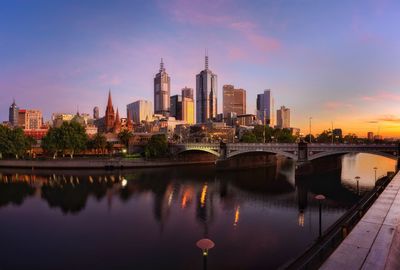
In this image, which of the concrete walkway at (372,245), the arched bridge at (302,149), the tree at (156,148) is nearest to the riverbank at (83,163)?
the tree at (156,148)

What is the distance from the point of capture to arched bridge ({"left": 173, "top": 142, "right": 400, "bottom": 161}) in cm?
6938

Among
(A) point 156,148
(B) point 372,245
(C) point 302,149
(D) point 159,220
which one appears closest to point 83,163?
(A) point 156,148

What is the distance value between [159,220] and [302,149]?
51671mm

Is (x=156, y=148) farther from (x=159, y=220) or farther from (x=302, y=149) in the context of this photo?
(x=159, y=220)

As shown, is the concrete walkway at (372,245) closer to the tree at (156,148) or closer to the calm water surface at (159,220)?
the calm water surface at (159,220)

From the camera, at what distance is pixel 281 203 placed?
51094mm

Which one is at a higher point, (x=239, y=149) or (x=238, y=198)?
(x=239, y=149)

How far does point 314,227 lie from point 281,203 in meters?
14.7

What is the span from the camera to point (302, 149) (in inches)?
Result: 3083

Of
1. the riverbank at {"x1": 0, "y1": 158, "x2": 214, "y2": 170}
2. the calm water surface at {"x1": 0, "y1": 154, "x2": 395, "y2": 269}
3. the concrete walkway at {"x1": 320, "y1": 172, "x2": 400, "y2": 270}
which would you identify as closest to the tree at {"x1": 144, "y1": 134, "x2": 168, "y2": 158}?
the riverbank at {"x1": 0, "y1": 158, "x2": 214, "y2": 170}

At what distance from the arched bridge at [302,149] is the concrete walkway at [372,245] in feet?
167

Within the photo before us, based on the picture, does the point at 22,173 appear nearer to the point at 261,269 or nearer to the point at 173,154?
the point at 173,154

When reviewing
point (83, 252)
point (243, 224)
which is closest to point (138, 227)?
point (83, 252)

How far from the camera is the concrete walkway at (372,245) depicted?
48.9 ft
